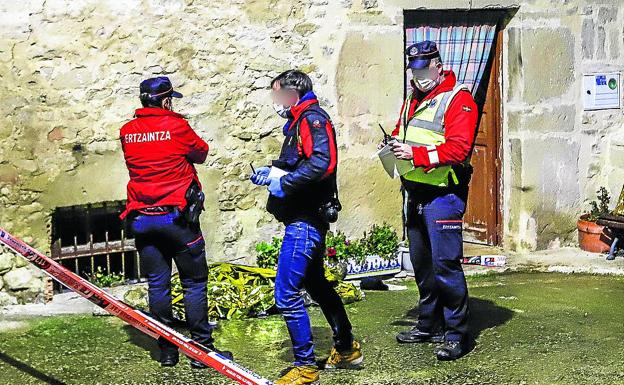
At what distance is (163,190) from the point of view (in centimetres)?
594

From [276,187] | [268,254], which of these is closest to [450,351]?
[276,187]

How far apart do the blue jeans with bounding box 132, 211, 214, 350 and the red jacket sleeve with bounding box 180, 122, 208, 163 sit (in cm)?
37

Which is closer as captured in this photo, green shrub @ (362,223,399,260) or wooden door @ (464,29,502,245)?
green shrub @ (362,223,399,260)

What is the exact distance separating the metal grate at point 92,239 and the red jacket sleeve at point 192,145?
2.18 m

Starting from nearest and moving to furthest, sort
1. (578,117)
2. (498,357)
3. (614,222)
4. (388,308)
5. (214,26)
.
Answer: (498,357) < (388,308) < (214,26) < (614,222) < (578,117)

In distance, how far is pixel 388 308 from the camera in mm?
7656

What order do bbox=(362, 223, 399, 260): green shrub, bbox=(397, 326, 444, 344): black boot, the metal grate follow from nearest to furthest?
bbox=(397, 326, 444, 344): black boot, the metal grate, bbox=(362, 223, 399, 260): green shrub

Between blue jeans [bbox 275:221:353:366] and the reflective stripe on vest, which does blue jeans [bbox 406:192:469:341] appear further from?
blue jeans [bbox 275:221:353:366]

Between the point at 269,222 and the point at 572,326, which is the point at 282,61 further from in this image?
the point at 572,326

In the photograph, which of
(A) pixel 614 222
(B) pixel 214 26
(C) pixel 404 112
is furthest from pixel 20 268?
(A) pixel 614 222

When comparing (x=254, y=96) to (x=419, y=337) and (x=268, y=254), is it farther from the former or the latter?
(x=419, y=337)

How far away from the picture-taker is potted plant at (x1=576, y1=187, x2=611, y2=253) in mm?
9367

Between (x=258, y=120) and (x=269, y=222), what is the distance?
2.84ft

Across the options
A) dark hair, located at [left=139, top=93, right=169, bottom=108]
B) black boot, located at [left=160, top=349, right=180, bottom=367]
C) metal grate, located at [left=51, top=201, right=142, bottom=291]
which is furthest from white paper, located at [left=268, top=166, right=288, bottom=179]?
metal grate, located at [left=51, top=201, right=142, bottom=291]
